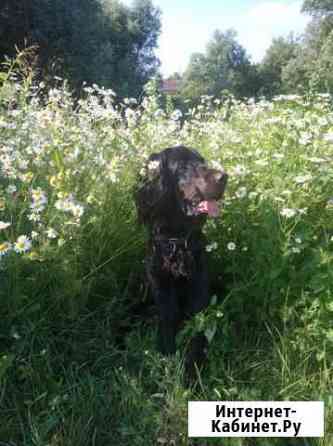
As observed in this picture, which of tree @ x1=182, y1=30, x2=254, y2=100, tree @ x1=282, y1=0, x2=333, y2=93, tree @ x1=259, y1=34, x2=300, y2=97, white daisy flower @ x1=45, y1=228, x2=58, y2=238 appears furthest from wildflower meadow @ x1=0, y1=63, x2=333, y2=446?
tree @ x1=259, y1=34, x2=300, y2=97

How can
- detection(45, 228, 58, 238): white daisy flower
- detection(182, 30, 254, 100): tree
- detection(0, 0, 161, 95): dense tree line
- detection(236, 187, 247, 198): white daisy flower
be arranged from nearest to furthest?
detection(45, 228, 58, 238): white daisy flower
detection(236, 187, 247, 198): white daisy flower
detection(0, 0, 161, 95): dense tree line
detection(182, 30, 254, 100): tree

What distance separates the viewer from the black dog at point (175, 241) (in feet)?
8.27

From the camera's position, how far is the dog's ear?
2.58 m

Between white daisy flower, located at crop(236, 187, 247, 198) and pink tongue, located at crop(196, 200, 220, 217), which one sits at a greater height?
white daisy flower, located at crop(236, 187, 247, 198)

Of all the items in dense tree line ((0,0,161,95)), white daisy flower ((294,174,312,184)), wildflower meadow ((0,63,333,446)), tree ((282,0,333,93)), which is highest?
tree ((282,0,333,93))

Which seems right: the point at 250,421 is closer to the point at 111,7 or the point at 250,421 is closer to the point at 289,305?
the point at 289,305

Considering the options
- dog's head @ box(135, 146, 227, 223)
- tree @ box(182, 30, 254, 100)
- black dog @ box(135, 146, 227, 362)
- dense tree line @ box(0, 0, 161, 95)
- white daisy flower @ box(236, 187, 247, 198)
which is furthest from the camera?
tree @ box(182, 30, 254, 100)

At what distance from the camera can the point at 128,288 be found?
3.03 meters

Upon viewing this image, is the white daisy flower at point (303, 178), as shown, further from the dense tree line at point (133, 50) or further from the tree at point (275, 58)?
the tree at point (275, 58)

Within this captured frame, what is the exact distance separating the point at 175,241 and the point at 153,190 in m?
0.30

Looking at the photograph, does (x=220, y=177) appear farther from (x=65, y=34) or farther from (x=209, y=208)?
(x=65, y=34)

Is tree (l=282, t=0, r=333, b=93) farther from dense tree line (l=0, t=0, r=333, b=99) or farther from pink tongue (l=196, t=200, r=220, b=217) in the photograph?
pink tongue (l=196, t=200, r=220, b=217)

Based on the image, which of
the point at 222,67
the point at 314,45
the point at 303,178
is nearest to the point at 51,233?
the point at 303,178

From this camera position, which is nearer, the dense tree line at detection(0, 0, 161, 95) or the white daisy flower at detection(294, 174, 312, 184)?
the white daisy flower at detection(294, 174, 312, 184)
